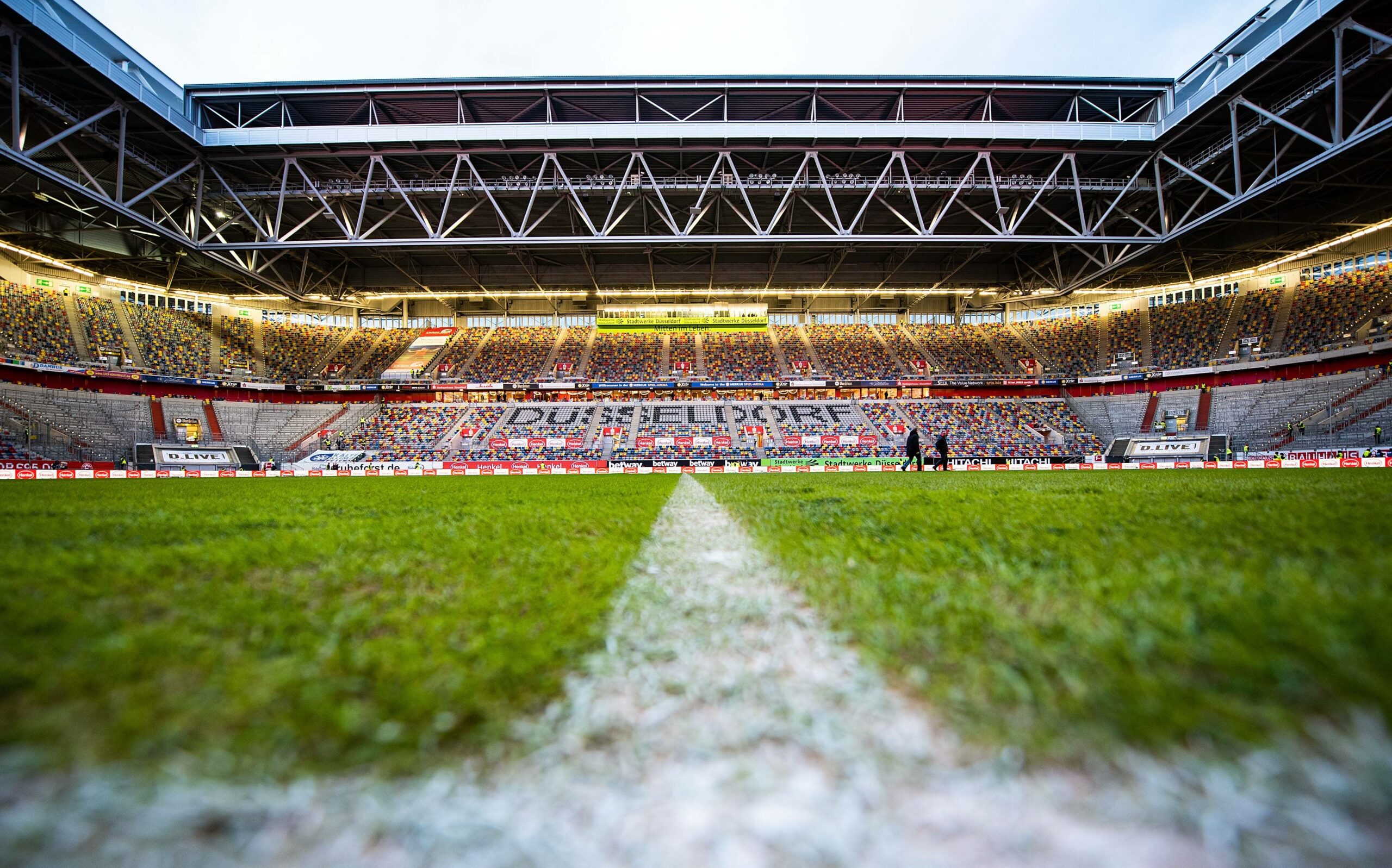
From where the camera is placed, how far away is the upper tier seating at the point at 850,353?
35.3m

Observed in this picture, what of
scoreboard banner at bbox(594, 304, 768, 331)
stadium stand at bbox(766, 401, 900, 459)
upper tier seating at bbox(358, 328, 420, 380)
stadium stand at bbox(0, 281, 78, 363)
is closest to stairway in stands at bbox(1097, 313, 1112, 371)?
stadium stand at bbox(766, 401, 900, 459)

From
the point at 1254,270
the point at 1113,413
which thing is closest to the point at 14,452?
the point at 1113,413

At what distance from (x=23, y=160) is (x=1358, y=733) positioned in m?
23.1

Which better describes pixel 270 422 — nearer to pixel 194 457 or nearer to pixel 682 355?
pixel 194 457

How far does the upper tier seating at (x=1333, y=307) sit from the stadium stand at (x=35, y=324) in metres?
60.0

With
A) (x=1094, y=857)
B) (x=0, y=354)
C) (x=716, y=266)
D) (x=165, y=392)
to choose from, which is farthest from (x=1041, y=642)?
(x=165, y=392)

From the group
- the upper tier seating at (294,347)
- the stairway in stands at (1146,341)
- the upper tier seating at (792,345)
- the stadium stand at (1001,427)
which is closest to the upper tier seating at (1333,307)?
the stairway in stands at (1146,341)

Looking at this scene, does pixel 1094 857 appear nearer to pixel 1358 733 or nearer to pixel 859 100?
pixel 1358 733

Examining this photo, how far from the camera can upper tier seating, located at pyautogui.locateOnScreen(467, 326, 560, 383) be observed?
35.5 meters

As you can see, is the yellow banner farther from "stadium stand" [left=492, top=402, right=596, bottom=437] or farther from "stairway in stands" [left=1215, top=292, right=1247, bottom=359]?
"stairway in stands" [left=1215, top=292, right=1247, bottom=359]

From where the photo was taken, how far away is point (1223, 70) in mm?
16547

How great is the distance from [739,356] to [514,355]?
1531 cm

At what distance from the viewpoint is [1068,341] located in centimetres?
3622

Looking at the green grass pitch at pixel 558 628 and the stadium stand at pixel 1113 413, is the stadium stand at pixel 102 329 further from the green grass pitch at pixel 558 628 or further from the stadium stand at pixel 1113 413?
the stadium stand at pixel 1113 413
